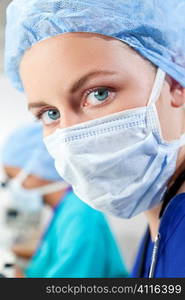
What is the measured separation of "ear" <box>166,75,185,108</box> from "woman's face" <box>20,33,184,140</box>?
16 mm

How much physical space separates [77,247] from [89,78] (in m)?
0.87

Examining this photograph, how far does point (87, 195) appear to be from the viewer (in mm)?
780

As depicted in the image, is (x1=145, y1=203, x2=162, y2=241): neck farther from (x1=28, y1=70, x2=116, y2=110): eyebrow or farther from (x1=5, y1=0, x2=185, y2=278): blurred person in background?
(x1=28, y1=70, x2=116, y2=110): eyebrow

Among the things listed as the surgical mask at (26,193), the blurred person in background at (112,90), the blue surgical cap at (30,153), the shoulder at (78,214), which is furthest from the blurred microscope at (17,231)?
the blurred person in background at (112,90)

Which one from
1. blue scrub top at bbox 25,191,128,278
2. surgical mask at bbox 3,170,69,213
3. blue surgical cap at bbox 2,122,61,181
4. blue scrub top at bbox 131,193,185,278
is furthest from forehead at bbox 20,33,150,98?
surgical mask at bbox 3,170,69,213

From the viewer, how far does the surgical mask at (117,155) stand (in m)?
0.73

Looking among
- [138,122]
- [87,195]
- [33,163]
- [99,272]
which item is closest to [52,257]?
[99,272]

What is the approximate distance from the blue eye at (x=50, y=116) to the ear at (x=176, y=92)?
225mm

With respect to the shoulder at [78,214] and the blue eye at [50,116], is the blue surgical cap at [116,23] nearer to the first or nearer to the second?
the blue eye at [50,116]

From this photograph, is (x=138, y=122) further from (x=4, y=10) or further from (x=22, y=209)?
(x=22, y=209)

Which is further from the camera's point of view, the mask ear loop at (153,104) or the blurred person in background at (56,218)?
the blurred person in background at (56,218)

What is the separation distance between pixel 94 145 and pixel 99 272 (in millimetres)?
874

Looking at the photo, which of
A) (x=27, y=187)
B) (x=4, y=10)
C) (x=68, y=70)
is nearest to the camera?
(x=68, y=70)

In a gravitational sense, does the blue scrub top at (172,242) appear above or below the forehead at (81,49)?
below
